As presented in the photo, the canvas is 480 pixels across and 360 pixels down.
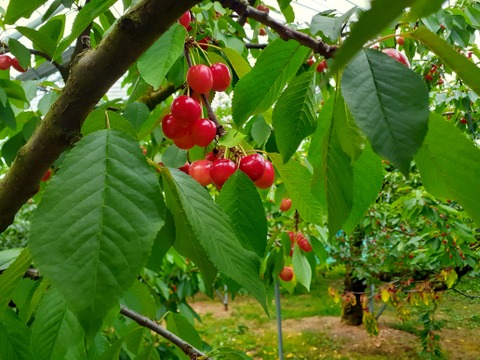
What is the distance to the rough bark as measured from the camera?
0.90 feet

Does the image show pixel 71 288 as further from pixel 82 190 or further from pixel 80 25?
pixel 80 25

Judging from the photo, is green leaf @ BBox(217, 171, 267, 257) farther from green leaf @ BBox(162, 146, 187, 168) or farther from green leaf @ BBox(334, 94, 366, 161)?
green leaf @ BBox(162, 146, 187, 168)

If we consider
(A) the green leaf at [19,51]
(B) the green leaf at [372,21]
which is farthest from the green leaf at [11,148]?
(B) the green leaf at [372,21]

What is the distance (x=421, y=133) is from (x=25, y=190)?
0.29 m

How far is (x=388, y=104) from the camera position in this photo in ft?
0.82

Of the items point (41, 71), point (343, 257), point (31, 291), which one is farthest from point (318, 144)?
point (41, 71)

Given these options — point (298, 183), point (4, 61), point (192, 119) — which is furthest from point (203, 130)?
point (4, 61)

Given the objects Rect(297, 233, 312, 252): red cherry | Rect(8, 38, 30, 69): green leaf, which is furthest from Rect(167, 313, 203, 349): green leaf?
Rect(8, 38, 30, 69): green leaf

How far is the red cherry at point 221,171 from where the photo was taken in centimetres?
48

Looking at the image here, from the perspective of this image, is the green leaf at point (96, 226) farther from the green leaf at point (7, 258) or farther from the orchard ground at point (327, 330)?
the orchard ground at point (327, 330)

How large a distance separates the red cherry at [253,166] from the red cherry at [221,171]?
12mm

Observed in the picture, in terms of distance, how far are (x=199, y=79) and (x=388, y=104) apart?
14.9 inches

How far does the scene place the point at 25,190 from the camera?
373 mm

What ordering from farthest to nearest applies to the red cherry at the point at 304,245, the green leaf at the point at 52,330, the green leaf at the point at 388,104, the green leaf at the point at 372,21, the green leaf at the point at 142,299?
the red cherry at the point at 304,245 → the green leaf at the point at 142,299 → the green leaf at the point at 52,330 → the green leaf at the point at 388,104 → the green leaf at the point at 372,21
